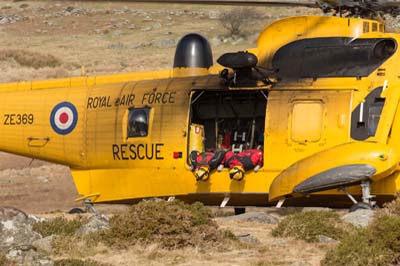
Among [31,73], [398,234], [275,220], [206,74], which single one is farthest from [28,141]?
[31,73]

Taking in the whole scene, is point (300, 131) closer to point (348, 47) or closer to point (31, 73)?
point (348, 47)

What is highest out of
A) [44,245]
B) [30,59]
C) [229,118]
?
[30,59]

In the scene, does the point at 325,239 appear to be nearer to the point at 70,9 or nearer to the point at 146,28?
the point at 146,28

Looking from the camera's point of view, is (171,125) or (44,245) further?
(171,125)

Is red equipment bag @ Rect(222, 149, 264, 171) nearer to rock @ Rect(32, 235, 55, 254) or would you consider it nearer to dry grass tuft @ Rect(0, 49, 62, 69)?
rock @ Rect(32, 235, 55, 254)

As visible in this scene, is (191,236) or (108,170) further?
(108,170)

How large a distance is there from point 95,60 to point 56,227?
38.8 metres

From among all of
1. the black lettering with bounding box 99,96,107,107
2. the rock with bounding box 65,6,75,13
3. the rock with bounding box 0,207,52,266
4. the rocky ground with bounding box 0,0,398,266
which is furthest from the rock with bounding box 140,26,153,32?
the rock with bounding box 0,207,52,266

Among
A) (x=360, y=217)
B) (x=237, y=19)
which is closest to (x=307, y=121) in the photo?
(x=360, y=217)

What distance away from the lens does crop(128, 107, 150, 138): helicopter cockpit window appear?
17516 mm

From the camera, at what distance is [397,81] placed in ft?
51.5

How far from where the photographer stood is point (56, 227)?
13922mm

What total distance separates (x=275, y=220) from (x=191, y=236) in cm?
376

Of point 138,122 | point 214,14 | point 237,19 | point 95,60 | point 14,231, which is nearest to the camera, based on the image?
point 14,231
